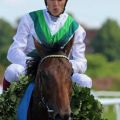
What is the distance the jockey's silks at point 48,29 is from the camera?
Answer: 25.2ft

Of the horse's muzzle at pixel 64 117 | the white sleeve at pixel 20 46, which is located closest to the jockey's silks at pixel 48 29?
the white sleeve at pixel 20 46

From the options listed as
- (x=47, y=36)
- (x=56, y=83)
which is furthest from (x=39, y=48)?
(x=47, y=36)

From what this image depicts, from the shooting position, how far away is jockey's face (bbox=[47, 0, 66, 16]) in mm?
7668

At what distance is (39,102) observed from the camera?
7012 mm

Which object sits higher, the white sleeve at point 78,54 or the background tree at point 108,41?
the white sleeve at point 78,54

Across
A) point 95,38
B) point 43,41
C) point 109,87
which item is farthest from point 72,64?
point 95,38

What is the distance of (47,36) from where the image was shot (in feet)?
25.4

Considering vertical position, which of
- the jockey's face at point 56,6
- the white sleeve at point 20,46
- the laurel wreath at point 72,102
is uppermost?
the jockey's face at point 56,6

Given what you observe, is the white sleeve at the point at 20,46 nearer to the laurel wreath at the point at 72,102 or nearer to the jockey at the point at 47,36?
the jockey at the point at 47,36

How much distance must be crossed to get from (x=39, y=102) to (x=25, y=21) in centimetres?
127

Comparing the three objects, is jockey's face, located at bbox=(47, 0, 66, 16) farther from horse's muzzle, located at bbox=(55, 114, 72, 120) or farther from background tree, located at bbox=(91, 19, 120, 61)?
background tree, located at bbox=(91, 19, 120, 61)

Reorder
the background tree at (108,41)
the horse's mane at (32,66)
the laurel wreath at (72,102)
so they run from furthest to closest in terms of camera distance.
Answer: the background tree at (108,41) < the laurel wreath at (72,102) < the horse's mane at (32,66)

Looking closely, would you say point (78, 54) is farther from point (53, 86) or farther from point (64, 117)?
point (64, 117)

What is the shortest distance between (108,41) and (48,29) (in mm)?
91688
